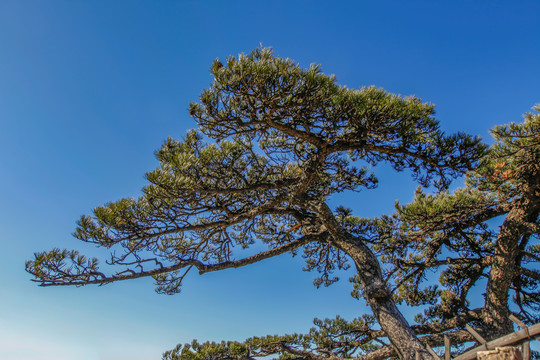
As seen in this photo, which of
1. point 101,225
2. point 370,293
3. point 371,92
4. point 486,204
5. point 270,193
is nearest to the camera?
point 371,92

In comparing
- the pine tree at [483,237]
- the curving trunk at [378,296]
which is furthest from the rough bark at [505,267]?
the curving trunk at [378,296]

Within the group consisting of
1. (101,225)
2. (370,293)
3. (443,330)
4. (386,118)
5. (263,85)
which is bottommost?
(443,330)

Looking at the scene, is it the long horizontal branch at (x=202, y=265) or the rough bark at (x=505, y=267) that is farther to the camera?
the rough bark at (x=505, y=267)

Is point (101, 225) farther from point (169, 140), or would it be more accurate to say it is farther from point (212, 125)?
point (212, 125)

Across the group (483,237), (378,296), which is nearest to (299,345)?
(378,296)

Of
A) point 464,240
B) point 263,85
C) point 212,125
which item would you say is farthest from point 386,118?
point 464,240

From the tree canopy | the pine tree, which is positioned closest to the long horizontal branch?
the tree canopy

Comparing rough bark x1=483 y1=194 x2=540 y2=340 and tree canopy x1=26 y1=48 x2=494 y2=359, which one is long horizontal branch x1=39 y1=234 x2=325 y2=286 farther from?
rough bark x1=483 y1=194 x2=540 y2=340

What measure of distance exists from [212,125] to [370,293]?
3.10 metres

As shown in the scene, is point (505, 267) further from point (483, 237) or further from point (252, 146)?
point (252, 146)

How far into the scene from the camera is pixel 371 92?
3.49 m

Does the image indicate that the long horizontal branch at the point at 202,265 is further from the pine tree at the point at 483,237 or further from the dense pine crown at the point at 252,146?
the pine tree at the point at 483,237

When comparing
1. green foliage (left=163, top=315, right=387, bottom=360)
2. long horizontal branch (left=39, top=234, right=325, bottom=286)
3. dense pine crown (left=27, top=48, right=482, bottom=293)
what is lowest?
green foliage (left=163, top=315, right=387, bottom=360)

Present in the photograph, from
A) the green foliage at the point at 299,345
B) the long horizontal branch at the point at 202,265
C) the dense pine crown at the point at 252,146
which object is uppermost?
the dense pine crown at the point at 252,146
